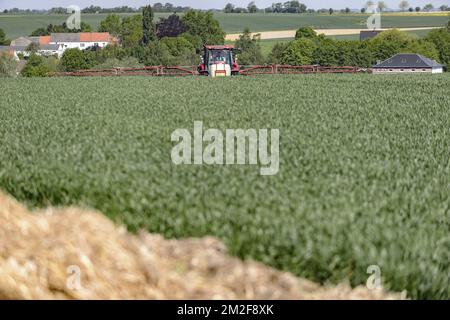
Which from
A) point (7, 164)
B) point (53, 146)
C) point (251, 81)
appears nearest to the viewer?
point (7, 164)

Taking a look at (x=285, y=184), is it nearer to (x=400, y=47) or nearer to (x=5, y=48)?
(x=400, y=47)

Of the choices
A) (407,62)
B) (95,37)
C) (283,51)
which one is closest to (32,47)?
(95,37)

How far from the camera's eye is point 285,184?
1148 centimetres

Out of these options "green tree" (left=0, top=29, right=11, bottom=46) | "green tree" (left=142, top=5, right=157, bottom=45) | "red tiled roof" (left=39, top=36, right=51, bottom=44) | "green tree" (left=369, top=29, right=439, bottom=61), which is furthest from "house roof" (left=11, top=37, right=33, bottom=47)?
"green tree" (left=369, top=29, right=439, bottom=61)

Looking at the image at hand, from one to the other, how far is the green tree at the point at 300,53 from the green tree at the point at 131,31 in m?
41.8

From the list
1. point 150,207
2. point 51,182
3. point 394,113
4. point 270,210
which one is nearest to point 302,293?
point 270,210

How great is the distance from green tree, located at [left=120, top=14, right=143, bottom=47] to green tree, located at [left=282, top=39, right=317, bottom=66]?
137 feet

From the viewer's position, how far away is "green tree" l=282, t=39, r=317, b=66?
13138cm

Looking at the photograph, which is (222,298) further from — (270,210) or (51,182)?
(51,182)

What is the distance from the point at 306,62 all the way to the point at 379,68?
26.3 meters

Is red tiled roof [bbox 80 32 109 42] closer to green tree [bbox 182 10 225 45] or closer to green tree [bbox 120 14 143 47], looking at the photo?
green tree [bbox 120 14 143 47]

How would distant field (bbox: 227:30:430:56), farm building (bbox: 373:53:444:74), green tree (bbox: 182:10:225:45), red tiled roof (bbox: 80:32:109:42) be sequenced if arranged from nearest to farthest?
farm building (bbox: 373:53:444:74) < distant field (bbox: 227:30:430:56) < green tree (bbox: 182:10:225:45) < red tiled roof (bbox: 80:32:109:42)

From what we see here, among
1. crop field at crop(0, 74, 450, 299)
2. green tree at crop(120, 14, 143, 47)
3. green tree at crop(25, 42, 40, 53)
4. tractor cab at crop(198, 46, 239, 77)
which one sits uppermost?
crop field at crop(0, 74, 450, 299)

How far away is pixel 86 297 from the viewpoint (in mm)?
7672
